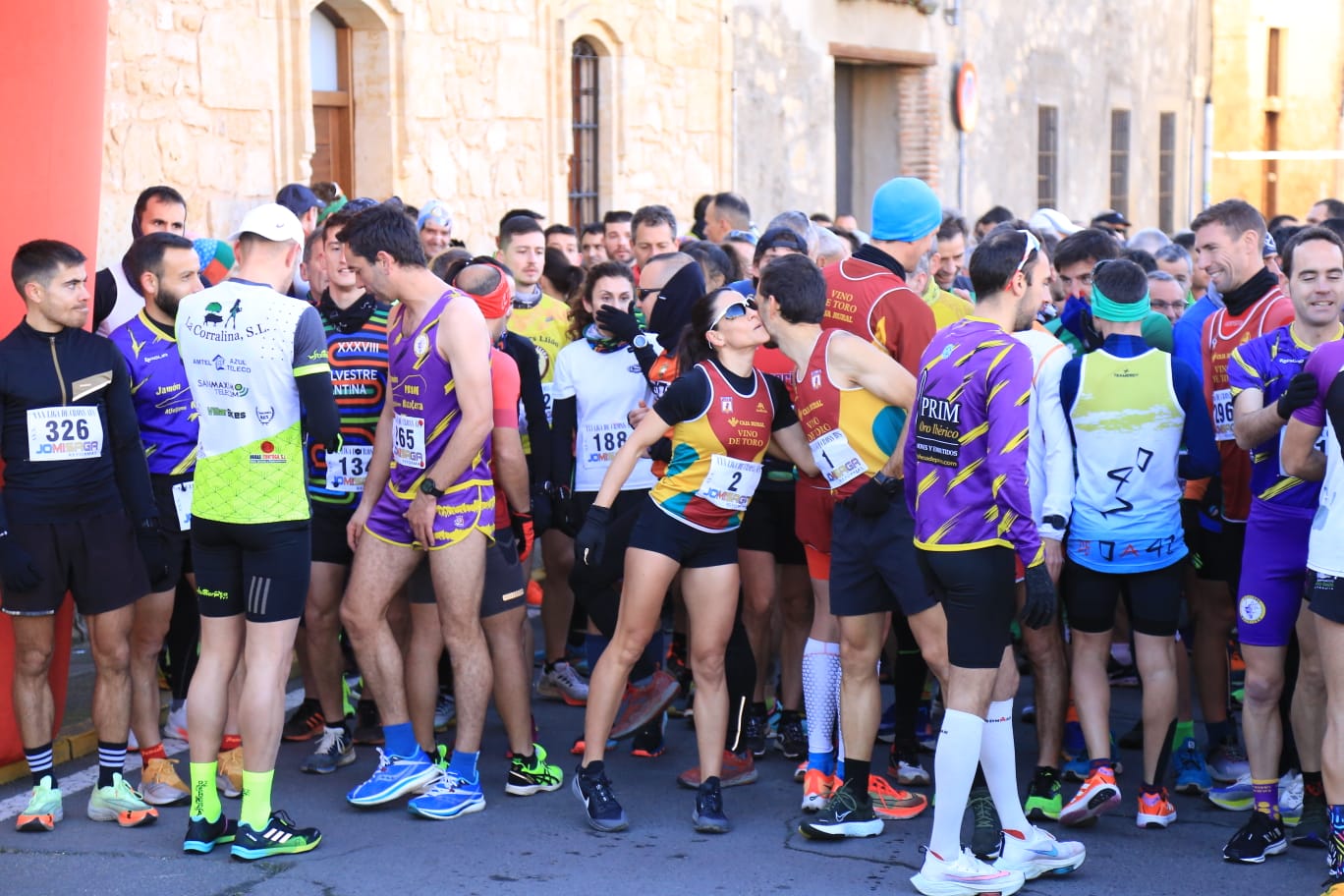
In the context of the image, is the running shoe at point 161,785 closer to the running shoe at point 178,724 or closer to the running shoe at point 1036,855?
the running shoe at point 178,724

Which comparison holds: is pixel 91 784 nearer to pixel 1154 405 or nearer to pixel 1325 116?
pixel 1154 405

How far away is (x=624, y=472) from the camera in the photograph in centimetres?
567

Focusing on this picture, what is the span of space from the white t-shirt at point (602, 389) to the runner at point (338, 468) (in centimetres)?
85

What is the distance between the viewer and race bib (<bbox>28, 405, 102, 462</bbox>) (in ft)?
18.7

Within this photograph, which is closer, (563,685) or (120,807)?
(120,807)

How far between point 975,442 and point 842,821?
1453mm

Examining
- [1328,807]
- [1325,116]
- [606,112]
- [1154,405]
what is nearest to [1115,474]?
[1154,405]

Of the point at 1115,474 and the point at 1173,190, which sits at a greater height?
the point at 1173,190

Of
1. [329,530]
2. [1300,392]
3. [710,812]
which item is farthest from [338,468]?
[1300,392]

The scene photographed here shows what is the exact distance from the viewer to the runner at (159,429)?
609 cm

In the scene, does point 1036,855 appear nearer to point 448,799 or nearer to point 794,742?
point 794,742

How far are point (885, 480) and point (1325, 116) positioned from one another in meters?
30.9

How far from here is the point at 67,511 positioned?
5.79 m

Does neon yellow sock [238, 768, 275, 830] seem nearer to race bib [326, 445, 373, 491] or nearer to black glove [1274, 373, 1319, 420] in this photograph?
race bib [326, 445, 373, 491]
